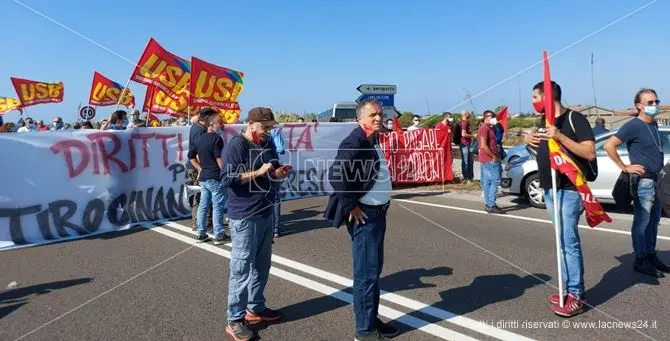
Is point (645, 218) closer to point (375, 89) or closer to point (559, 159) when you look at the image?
point (559, 159)

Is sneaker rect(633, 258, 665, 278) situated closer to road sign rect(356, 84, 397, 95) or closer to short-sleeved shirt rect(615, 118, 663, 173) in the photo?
short-sleeved shirt rect(615, 118, 663, 173)

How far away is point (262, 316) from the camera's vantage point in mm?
4016

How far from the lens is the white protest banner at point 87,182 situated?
23.1 feet

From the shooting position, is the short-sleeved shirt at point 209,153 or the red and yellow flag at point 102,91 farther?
the red and yellow flag at point 102,91

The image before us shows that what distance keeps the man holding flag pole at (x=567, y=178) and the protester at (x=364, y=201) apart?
1.52 meters

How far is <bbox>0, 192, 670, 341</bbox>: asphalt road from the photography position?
382 centimetres

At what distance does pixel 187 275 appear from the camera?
17.2 ft

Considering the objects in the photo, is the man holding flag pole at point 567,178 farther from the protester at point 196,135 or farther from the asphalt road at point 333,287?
the protester at point 196,135

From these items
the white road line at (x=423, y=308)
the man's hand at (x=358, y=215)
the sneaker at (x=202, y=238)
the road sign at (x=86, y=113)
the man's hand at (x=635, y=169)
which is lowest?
the white road line at (x=423, y=308)

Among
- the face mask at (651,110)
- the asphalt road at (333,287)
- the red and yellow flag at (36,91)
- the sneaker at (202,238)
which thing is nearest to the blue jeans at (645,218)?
the asphalt road at (333,287)

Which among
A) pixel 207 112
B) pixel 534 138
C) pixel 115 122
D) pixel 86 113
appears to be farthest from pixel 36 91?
pixel 534 138

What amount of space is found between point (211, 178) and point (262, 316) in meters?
2.91

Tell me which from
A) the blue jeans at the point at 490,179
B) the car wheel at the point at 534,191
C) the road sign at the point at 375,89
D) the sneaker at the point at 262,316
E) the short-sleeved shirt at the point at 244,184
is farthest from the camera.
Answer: the road sign at the point at 375,89

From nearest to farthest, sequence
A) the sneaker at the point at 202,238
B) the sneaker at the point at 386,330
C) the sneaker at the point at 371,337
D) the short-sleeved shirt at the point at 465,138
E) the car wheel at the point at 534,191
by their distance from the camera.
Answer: the sneaker at the point at 371,337, the sneaker at the point at 386,330, the sneaker at the point at 202,238, the car wheel at the point at 534,191, the short-sleeved shirt at the point at 465,138
